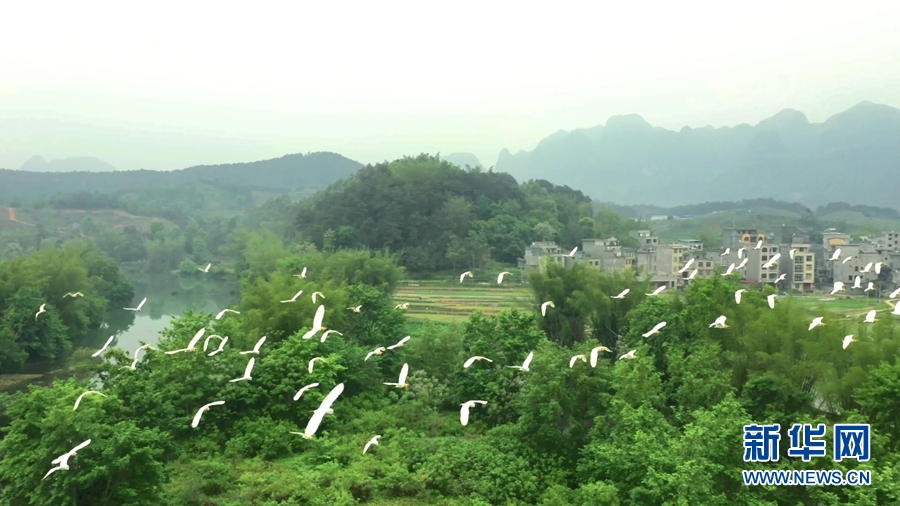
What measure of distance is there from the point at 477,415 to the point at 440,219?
28.6 meters

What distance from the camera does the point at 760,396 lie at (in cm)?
972

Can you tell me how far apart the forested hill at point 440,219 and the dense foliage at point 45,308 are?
621 inches

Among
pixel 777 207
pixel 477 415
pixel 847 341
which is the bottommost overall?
pixel 477 415

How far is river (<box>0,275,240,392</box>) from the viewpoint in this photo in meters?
18.2

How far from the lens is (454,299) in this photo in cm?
2844

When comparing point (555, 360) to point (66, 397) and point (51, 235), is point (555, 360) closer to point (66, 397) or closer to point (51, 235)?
point (66, 397)

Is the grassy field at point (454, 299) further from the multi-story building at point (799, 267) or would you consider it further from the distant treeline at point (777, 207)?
the distant treeline at point (777, 207)

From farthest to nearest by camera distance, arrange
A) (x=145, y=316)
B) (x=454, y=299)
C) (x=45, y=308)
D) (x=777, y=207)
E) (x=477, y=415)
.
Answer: (x=777, y=207)
(x=145, y=316)
(x=454, y=299)
(x=45, y=308)
(x=477, y=415)

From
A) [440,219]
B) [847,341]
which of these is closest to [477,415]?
[847,341]

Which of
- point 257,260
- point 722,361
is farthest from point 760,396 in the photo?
point 257,260

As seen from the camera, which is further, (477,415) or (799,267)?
(799,267)

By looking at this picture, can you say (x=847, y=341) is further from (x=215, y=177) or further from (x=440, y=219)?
(x=215, y=177)

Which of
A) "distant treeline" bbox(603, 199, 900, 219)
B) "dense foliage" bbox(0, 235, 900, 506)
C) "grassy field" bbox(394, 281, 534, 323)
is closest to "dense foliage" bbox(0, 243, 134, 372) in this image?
"dense foliage" bbox(0, 235, 900, 506)

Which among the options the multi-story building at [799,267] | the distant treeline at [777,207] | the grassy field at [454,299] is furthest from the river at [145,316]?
the distant treeline at [777,207]
